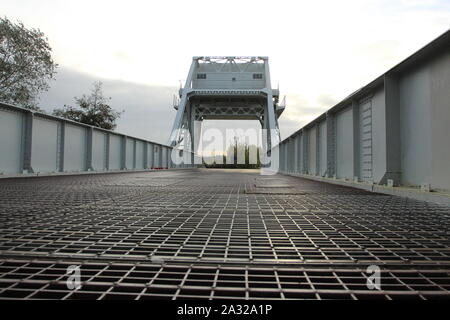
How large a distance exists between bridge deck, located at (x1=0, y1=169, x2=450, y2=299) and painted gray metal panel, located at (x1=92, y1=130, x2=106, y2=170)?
39.8 feet

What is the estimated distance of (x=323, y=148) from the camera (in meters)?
11.4

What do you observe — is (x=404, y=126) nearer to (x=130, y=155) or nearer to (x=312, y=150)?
(x=312, y=150)

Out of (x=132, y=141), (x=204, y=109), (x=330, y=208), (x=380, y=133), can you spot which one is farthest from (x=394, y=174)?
(x=204, y=109)

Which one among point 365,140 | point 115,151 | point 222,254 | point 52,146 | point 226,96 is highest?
point 226,96

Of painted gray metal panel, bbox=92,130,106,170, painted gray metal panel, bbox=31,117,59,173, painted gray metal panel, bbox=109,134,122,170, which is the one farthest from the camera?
painted gray metal panel, bbox=109,134,122,170

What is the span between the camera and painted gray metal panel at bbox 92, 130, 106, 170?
49.1 feet

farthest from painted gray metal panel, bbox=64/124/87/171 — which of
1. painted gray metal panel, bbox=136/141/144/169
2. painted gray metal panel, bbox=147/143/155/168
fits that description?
painted gray metal panel, bbox=147/143/155/168

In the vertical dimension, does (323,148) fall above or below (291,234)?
above

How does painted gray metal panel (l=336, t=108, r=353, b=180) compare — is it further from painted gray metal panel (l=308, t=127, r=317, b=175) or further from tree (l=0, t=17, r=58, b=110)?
tree (l=0, t=17, r=58, b=110)

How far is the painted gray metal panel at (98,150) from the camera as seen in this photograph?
14953mm

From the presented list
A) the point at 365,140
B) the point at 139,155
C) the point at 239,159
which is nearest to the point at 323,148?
the point at 365,140

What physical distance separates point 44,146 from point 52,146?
20.3 inches

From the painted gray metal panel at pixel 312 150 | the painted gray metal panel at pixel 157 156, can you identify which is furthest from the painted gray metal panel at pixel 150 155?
the painted gray metal panel at pixel 312 150
